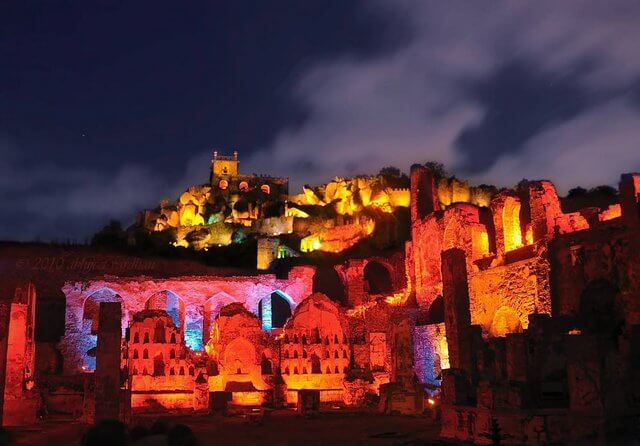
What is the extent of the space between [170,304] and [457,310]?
2792 cm

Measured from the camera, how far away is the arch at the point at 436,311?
1508 inches

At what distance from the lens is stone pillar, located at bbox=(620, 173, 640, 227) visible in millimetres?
24469

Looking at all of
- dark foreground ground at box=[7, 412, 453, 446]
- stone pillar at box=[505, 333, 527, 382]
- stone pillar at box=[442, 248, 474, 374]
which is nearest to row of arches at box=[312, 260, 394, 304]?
dark foreground ground at box=[7, 412, 453, 446]

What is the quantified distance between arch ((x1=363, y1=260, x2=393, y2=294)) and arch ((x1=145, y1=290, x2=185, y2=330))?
1578cm

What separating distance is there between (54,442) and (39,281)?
31182 millimetres

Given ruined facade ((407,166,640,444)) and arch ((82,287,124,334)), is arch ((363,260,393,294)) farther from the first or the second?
arch ((82,287,124,334))

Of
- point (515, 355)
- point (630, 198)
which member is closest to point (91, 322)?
point (515, 355)

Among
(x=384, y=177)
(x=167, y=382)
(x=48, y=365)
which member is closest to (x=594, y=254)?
(x=167, y=382)

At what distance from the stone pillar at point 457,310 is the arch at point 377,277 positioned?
26.8 m

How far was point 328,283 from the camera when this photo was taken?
55094 millimetres

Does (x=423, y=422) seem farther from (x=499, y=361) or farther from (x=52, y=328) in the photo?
(x=52, y=328)

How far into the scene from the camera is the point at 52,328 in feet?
153

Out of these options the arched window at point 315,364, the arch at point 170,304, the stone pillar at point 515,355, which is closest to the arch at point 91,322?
the arch at point 170,304

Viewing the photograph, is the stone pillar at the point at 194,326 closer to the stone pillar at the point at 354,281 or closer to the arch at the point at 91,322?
the arch at the point at 91,322
